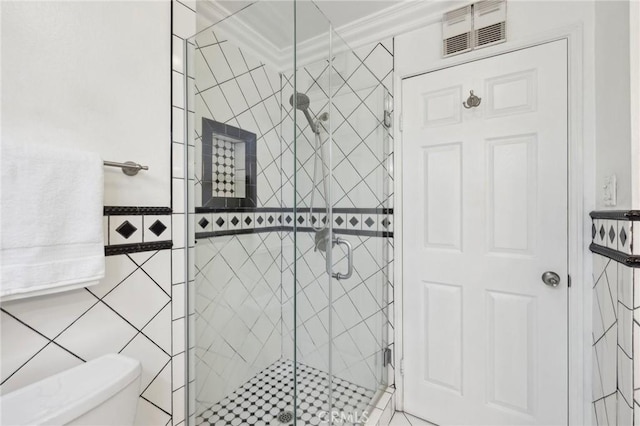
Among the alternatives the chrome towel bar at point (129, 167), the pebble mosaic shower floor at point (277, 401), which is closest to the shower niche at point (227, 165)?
the chrome towel bar at point (129, 167)

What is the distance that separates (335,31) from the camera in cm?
150

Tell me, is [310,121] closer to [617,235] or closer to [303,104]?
[303,104]

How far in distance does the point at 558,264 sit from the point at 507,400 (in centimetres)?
75

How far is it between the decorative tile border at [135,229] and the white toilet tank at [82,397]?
355 mm

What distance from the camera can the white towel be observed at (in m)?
0.70

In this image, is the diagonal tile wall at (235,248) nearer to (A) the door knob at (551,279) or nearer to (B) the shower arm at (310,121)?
(B) the shower arm at (310,121)

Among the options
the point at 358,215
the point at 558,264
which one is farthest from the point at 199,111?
the point at 558,264

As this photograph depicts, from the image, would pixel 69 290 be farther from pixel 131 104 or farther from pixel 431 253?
pixel 431 253

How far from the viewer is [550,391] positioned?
136 centimetres

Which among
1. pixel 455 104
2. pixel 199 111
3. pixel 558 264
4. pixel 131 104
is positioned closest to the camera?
pixel 131 104

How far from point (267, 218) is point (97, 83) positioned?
730 mm

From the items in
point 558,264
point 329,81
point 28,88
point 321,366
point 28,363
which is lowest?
point 321,366

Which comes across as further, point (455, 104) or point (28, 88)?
point (455, 104)

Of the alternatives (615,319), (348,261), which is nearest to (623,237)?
(615,319)
